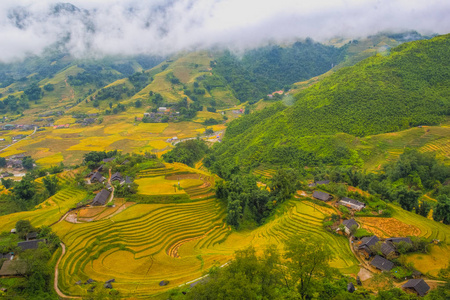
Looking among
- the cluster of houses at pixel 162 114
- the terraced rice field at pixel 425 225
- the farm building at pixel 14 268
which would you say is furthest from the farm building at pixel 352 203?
the cluster of houses at pixel 162 114

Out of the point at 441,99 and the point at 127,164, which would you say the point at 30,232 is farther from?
the point at 441,99

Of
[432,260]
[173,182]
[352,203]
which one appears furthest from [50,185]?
[432,260]

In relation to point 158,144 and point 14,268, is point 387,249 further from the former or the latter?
point 158,144

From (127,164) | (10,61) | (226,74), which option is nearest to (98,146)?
(127,164)

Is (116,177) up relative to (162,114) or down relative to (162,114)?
up

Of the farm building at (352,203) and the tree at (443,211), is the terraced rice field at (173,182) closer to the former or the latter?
the farm building at (352,203)

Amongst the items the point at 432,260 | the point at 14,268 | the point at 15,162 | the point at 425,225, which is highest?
the point at 14,268

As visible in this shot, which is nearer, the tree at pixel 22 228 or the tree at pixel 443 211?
the tree at pixel 22 228
